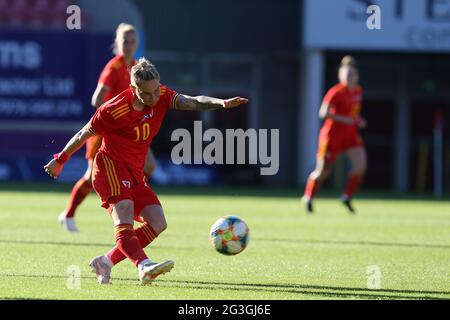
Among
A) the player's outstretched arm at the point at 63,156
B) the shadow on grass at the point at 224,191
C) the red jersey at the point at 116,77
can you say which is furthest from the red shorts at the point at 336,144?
the player's outstretched arm at the point at 63,156

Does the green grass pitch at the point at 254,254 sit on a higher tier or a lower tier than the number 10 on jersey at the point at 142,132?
lower

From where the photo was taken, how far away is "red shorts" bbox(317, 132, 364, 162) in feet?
53.7

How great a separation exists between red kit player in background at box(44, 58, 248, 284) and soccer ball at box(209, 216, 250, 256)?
51 cm

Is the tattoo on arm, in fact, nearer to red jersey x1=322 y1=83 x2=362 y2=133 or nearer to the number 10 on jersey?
the number 10 on jersey

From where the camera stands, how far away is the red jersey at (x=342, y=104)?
53.5 feet

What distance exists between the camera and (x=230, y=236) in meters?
8.39

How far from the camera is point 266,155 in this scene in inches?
966

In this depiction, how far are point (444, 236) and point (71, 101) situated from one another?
1463 centimetres

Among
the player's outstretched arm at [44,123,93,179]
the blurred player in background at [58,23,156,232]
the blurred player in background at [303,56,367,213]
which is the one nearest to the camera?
the player's outstretched arm at [44,123,93,179]

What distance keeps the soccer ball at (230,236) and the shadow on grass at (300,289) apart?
0.41 m

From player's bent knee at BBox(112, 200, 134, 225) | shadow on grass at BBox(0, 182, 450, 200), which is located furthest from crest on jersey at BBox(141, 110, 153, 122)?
shadow on grass at BBox(0, 182, 450, 200)

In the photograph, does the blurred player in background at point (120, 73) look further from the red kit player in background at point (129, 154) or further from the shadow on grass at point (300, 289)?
the shadow on grass at point (300, 289)

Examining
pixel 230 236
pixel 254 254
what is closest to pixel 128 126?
pixel 230 236

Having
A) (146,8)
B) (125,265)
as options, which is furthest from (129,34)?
(146,8)
